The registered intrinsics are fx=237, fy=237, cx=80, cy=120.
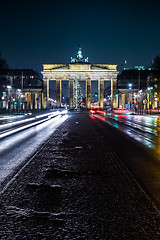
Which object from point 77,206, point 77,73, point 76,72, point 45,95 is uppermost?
point 76,72

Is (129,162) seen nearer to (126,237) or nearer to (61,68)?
(126,237)

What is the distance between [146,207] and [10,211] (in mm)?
1994

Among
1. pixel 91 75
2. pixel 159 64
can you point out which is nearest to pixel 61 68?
pixel 91 75

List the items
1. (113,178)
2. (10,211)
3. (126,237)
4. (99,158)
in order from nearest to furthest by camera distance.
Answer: (126,237) < (10,211) < (113,178) < (99,158)

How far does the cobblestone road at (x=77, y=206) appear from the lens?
2799 millimetres

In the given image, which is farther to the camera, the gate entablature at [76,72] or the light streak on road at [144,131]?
the gate entablature at [76,72]

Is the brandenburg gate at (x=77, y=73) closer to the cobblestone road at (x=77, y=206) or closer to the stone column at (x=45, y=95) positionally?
the stone column at (x=45, y=95)

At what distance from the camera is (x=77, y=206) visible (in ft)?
11.7

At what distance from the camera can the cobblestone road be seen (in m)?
2.80

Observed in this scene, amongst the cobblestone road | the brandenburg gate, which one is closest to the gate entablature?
the brandenburg gate

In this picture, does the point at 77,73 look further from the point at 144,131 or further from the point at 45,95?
the point at 144,131

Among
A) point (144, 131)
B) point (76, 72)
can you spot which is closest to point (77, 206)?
point (144, 131)

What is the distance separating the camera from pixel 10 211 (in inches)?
133

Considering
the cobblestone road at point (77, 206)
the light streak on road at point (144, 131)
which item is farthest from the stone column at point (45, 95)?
the cobblestone road at point (77, 206)
